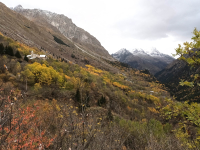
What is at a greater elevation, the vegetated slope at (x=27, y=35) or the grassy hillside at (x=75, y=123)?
the vegetated slope at (x=27, y=35)

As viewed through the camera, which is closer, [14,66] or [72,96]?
[72,96]

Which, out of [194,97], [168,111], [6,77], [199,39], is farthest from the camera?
[194,97]

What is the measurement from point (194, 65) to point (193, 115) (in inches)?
87.5

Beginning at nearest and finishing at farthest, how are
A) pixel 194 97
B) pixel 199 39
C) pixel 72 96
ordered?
pixel 199 39 → pixel 72 96 → pixel 194 97

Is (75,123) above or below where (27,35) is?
below

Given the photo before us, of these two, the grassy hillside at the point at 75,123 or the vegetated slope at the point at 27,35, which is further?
the vegetated slope at the point at 27,35

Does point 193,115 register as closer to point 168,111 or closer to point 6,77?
point 168,111

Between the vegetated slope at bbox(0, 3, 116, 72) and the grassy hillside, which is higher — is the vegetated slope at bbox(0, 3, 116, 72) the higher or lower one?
the higher one

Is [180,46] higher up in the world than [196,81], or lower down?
higher up

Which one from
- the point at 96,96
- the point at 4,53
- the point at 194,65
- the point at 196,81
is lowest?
the point at 96,96

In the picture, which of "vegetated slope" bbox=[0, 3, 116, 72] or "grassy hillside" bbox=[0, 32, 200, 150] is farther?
"vegetated slope" bbox=[0, 3, 116, 72]

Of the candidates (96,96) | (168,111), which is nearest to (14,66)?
(96,96)

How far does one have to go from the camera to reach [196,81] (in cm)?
505

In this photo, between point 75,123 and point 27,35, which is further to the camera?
point 27,35
